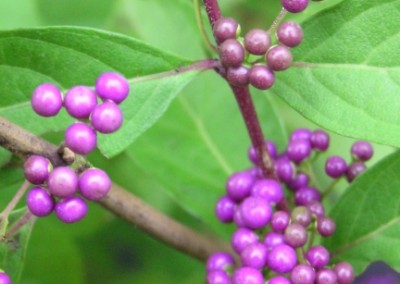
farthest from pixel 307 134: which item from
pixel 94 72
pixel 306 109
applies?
pixel 94 72

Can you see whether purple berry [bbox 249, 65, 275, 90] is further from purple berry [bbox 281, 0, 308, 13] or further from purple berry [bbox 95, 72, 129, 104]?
purple berry [bbox 95, 72, 129, 104]

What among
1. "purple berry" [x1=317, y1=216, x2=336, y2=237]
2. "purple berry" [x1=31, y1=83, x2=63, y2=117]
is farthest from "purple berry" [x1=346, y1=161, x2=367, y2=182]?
"purple berry" [x1=31, y1=83, x2=63, y2=117]

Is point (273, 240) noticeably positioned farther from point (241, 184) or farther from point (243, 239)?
point (241, 184)

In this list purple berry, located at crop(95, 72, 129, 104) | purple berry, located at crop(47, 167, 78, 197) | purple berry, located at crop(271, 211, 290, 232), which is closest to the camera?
purple berry, located at crop(47, 167, 78, 197)

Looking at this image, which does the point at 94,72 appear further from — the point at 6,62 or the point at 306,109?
the point at 306,109

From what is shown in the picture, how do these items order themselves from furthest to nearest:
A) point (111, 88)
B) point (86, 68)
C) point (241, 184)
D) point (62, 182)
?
point (241, 184)
point (86, 68)
point (111, 88)
point (62, 182)

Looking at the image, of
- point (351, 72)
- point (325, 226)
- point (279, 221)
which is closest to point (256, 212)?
point (279, 221)

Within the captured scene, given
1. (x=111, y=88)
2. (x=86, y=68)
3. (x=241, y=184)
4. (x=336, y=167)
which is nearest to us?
(x=111, y=88)
